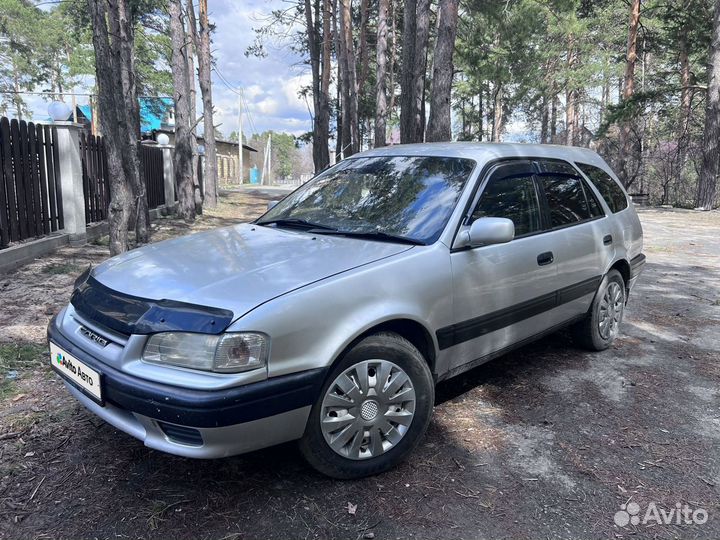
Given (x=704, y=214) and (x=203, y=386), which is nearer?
(x=203, y=386)

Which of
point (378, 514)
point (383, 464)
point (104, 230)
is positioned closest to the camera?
point (378, 514)

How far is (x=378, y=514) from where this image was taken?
2471mm

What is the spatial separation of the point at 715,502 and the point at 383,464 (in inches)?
64.2

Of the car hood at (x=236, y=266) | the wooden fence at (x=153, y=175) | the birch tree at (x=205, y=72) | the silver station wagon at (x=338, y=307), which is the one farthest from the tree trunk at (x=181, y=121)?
the car hood at (x=236, y=266)

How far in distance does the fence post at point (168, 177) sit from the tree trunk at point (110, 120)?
8.27 meters

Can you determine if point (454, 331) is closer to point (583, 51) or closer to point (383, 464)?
point (383, 464)

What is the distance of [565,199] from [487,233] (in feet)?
4.94

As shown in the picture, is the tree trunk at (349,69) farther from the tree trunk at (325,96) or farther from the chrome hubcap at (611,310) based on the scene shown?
the chrome hubcap at (611,310)

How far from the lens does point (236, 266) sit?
108 inches

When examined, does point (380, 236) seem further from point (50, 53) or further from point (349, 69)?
point (50, 53)

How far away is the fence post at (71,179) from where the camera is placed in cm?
870

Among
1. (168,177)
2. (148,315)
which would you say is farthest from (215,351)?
(168,177)

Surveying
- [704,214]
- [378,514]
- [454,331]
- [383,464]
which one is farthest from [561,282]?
[704,214]

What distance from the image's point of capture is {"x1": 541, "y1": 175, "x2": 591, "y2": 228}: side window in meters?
4.01
